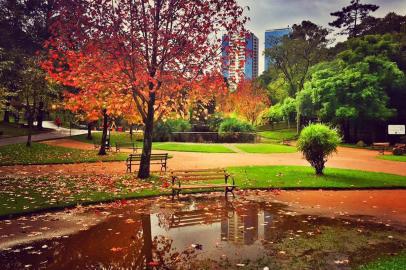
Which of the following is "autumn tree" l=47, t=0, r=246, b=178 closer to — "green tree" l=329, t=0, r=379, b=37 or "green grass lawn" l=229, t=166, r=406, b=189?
"green grass lawn" l=229, t=166, r=406, b=189

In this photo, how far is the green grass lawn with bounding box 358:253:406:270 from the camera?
20.2 feet

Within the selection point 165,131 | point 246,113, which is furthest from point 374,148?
point 246,113

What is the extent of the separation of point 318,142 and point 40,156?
19602 mm

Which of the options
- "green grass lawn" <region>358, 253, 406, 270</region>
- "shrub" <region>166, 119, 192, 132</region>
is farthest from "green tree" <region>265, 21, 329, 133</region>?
"green grass lawn" <region>358, 253, 406, 270</region>

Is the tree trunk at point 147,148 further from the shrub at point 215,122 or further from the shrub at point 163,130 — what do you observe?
the shrub at point 215,122

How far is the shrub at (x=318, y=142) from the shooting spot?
17.3 metres

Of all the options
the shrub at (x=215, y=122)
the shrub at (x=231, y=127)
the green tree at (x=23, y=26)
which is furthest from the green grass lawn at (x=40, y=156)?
the shrub at (x=215, y=122)

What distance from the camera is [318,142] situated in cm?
1730

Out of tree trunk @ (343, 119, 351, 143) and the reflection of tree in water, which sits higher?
tree trunk @ (343, 119, 351, 143)

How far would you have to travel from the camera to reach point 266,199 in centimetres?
1286

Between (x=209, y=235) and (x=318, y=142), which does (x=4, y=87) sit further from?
(x=209, y=235)

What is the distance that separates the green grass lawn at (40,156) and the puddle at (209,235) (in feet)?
44.5

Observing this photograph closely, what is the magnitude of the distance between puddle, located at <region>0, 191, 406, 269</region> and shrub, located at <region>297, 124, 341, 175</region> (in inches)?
198

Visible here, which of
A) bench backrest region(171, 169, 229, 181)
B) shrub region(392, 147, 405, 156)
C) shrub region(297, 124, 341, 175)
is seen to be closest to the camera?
bench backrest region(171, 169, 229, 181)
